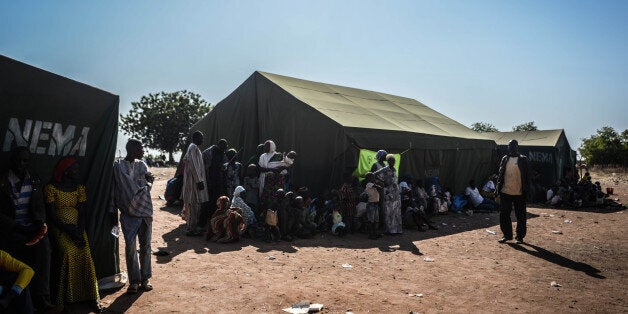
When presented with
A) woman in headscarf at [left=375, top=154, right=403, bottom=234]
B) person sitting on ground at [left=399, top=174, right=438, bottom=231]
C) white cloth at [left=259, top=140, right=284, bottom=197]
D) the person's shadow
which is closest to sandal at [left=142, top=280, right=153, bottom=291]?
white cloth at [left=259, top=140, right=284, bottom=197]

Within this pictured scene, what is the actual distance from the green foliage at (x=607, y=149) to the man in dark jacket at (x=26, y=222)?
1988 inches

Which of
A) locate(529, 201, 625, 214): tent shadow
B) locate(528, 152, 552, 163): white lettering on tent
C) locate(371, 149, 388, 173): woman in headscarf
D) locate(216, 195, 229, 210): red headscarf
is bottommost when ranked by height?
locate(529, 201, 625, 214): tent shadow

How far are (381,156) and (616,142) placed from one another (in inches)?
→ 1952

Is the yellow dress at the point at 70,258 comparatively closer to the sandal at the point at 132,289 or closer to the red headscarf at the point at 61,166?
the red headscarf at the point at 61,166

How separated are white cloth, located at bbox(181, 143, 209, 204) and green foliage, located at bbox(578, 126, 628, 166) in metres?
47.6

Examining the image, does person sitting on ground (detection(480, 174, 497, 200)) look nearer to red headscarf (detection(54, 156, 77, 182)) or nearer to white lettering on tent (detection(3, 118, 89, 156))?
white lettering on tent (detection(3, 118, 89, 156))

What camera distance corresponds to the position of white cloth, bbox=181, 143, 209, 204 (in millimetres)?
6984

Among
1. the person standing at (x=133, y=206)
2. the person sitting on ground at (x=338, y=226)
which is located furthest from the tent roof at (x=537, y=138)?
the person standing at (x=133, y=206)

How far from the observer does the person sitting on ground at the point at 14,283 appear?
107 inches

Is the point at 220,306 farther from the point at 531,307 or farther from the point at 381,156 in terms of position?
the point at 381,156

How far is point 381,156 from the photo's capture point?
8180 mm

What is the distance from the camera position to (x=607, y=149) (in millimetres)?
42531

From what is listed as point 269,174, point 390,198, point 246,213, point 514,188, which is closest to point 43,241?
point 246,213

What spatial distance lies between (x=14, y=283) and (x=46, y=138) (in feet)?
5.01
